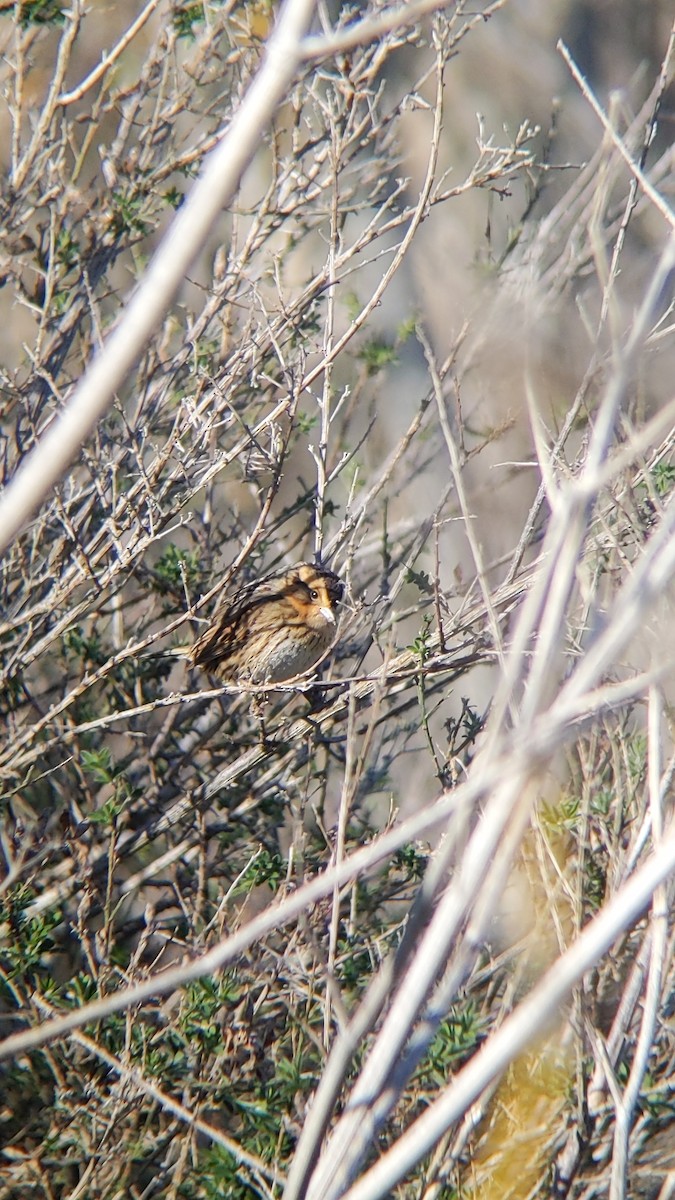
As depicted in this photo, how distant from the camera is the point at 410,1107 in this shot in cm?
350

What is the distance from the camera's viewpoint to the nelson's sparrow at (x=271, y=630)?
4742mm

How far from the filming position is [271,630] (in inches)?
198

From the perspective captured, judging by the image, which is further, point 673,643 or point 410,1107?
point 410,1107

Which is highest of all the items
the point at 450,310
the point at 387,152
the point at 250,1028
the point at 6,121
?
the point at 6,121

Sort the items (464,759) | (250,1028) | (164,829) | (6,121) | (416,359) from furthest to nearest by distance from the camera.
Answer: (416,359) < (6,121) < (164,829) < (464,759) < (250,1028)

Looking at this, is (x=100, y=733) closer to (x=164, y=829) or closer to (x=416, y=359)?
(x=164, y=829)

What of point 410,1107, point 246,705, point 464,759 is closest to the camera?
point 410,1107

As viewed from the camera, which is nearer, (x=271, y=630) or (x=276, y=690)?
(x=276, y=690)

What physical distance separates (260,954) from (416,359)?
508 centimetres

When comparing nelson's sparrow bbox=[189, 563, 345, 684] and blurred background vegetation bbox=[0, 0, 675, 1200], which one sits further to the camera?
nelson's sparrow bbox=[189, 563, 345, 684]

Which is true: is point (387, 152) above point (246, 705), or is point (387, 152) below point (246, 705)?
above

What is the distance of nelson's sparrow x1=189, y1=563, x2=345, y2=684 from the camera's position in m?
4.74

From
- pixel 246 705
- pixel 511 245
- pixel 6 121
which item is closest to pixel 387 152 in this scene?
pixel 511 245

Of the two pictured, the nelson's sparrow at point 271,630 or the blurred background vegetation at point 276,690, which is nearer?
the blurred background vegetation at point 276,690
